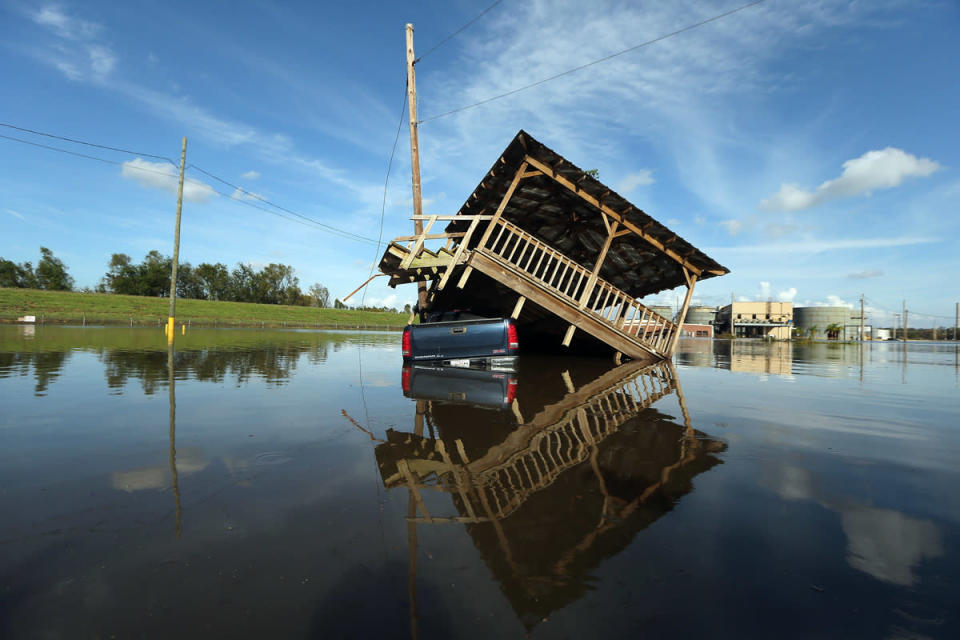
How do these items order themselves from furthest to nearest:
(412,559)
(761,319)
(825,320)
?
1. (825,320)
2. (761,319)
3. (412,559)

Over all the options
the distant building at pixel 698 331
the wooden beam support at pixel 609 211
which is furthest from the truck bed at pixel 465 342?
the distant building at pixel 698 331

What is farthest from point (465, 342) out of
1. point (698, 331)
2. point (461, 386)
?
point (698, 331)

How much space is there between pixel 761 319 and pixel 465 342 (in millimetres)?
76130

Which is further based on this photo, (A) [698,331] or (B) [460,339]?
(A) [698,331]

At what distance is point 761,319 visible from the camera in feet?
229

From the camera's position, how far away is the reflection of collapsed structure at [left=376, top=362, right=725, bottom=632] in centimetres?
209

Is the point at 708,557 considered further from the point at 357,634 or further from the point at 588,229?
the point at 588,229

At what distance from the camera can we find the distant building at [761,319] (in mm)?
68125

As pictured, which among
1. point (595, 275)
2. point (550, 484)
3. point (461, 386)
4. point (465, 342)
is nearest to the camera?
point (550, 484)

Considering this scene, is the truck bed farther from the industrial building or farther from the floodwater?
the industrial building

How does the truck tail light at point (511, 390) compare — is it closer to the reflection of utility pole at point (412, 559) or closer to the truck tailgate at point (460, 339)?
the truck tailgate at point (460, 339)

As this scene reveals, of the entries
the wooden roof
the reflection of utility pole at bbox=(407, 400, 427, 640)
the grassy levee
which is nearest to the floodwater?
the reflection of utility pole at bbox=(407, 400, 427, 640)

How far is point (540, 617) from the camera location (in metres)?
1.73

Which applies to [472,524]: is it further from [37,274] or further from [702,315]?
[37,274]
